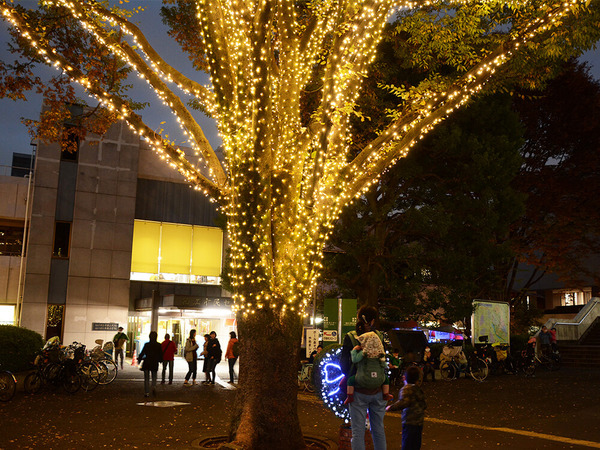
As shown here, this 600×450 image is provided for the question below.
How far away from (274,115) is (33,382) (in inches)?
416

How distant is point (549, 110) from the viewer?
27.2 meters

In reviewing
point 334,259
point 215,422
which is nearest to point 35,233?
point 334,259

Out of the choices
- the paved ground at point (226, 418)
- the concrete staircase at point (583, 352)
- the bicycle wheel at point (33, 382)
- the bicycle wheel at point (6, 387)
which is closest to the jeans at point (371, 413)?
the paved ground at point (226, 418)

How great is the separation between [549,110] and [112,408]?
78.6ft

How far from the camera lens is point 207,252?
97.7 ft

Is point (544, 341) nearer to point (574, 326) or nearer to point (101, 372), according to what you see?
point (574, 326)

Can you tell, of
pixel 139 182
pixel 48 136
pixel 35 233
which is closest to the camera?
pixel 48 136

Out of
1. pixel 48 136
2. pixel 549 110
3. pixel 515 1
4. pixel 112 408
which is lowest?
pixel 112 408

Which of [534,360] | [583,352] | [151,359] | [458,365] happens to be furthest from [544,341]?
[151,359]

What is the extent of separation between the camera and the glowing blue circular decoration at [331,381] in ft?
23.7

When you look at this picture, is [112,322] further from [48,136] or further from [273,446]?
[273,446]

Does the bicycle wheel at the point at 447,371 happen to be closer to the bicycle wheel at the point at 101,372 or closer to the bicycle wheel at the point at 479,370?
the bicycle wheel at the point at 479,370

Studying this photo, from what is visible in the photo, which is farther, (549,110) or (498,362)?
(549,110)

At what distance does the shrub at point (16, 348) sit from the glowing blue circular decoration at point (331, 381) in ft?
42.4
